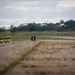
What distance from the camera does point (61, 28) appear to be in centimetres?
14025

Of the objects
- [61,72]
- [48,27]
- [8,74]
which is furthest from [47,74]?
[48,27]

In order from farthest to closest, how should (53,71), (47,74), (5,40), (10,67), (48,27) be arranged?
(48,27) → (5,40) → (10,67) → (53,71) → (47,74)

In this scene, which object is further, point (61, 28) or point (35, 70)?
point (61, 28)

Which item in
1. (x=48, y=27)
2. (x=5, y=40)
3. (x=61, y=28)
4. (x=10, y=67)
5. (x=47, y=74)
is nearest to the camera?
(x=47, y=74)

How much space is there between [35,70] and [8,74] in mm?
1814

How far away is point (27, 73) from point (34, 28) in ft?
436

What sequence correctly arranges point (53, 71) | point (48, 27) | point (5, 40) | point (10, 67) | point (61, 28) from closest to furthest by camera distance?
point (53, 71) → point (10, 67) → point (5, 40) → point (61, 28) → point (48, 27)

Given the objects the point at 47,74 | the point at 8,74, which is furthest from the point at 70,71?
the point at 8,74

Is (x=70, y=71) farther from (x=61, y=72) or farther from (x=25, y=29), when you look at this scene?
(x=25, y=29)

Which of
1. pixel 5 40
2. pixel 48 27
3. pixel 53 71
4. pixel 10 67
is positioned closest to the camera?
pixel 53 71

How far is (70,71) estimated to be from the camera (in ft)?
48.7

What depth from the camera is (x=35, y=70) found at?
15273 mm

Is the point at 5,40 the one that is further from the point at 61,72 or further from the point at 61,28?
the point at 61,28

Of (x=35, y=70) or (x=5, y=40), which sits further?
(x=5, y=40)
